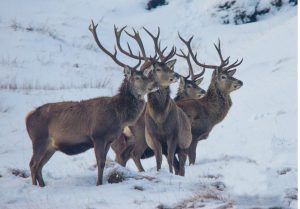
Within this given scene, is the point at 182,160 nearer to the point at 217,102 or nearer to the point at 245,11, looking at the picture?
the point at 217,102

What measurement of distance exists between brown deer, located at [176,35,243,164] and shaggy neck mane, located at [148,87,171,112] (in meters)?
1.48

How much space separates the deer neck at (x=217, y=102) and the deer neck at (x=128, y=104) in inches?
127

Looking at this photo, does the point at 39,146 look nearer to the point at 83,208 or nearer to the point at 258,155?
the point at 83,208

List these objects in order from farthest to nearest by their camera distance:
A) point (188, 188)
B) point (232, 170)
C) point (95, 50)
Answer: point (95, 50)
point (232, 170)
point (188, 188)

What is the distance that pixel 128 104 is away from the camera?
950 centimetres

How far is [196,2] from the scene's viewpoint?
2764 centimetres

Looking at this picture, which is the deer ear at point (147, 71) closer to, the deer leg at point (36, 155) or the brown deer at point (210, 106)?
the deer leg at point (36, 155)

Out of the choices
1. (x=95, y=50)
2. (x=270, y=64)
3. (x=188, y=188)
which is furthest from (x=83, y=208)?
(x=95, y=50)

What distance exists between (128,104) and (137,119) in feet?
1.00

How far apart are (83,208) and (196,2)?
21.1m

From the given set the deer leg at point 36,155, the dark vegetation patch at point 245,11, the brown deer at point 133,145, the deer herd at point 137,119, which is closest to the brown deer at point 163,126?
the deer herd at point 137,119

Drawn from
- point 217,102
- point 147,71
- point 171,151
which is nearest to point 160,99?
point 147,71

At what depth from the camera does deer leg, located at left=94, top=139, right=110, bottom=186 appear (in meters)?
8.63

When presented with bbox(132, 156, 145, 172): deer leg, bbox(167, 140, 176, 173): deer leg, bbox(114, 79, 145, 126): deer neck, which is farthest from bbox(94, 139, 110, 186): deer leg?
bbox(132, 156, 145, 172): deer leg
